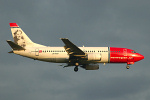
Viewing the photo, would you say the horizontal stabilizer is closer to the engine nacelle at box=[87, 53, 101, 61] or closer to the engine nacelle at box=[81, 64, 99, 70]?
the engine nacelle at box=[87, 53, 101, 61]

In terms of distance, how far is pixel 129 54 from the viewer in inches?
2795

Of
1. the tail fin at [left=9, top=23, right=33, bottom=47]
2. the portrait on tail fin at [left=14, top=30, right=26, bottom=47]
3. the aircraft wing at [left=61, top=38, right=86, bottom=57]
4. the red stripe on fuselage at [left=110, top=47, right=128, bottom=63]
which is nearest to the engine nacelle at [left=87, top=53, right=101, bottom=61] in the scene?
the aircraft wing at [left=61, top=38, right=86, bottom=57]

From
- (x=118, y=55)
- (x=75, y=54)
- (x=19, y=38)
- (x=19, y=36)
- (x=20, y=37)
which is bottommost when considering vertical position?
(x=118, y=55)

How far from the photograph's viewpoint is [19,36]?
7225 cm

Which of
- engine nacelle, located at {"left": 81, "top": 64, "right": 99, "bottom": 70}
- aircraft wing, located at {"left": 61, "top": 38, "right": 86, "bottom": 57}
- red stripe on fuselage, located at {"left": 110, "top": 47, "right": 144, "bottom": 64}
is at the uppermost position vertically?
aircraft wing, located at {"left": 61, "top": 38, "right": 86, "bottom": 57}

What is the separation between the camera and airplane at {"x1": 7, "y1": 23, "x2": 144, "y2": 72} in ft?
222

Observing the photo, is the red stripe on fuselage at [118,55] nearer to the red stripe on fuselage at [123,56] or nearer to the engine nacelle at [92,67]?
the red stripe on fuselage at [123,56]

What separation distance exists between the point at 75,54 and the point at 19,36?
13.4m

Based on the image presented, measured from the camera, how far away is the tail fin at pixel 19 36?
71375 mm

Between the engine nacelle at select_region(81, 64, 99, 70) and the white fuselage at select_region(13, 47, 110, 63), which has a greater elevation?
the white fuselage at select_region(13, 47, 110, 63)

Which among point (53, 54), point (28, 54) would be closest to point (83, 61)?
point (53, 54)

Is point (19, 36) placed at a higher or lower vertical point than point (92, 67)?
higher

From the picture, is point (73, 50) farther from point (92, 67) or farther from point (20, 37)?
point (20, 37)

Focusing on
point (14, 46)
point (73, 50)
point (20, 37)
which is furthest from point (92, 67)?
point (14, 46)
